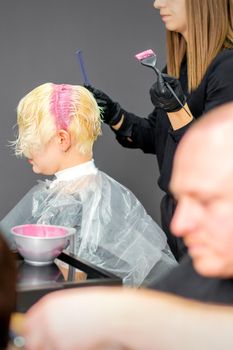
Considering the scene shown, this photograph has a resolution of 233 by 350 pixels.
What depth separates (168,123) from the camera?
2.18m

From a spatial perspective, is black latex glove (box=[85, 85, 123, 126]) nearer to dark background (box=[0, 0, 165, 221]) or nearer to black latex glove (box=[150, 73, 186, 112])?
black latex glove (box=[150, 73, 186, 112])

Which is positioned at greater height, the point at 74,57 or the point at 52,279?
the point at 74,57

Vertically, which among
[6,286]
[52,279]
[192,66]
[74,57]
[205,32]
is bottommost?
[52,279]

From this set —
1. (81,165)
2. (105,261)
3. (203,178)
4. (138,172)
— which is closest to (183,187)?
(203,178)

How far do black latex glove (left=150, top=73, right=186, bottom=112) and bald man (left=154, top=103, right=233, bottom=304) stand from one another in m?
1.17

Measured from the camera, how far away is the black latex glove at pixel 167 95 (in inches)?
73.9

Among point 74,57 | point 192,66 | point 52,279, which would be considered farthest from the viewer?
point 74,57

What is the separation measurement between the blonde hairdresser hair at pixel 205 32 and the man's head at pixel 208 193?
131 cm

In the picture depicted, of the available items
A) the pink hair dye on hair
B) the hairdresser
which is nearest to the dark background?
the hairdresser

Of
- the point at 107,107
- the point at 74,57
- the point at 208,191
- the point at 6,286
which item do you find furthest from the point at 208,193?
the point at 74,57

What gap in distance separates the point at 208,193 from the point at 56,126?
145cm

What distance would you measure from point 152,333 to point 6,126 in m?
2.50

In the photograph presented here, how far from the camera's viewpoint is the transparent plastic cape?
1908mm

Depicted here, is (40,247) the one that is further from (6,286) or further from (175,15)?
(175,15)
